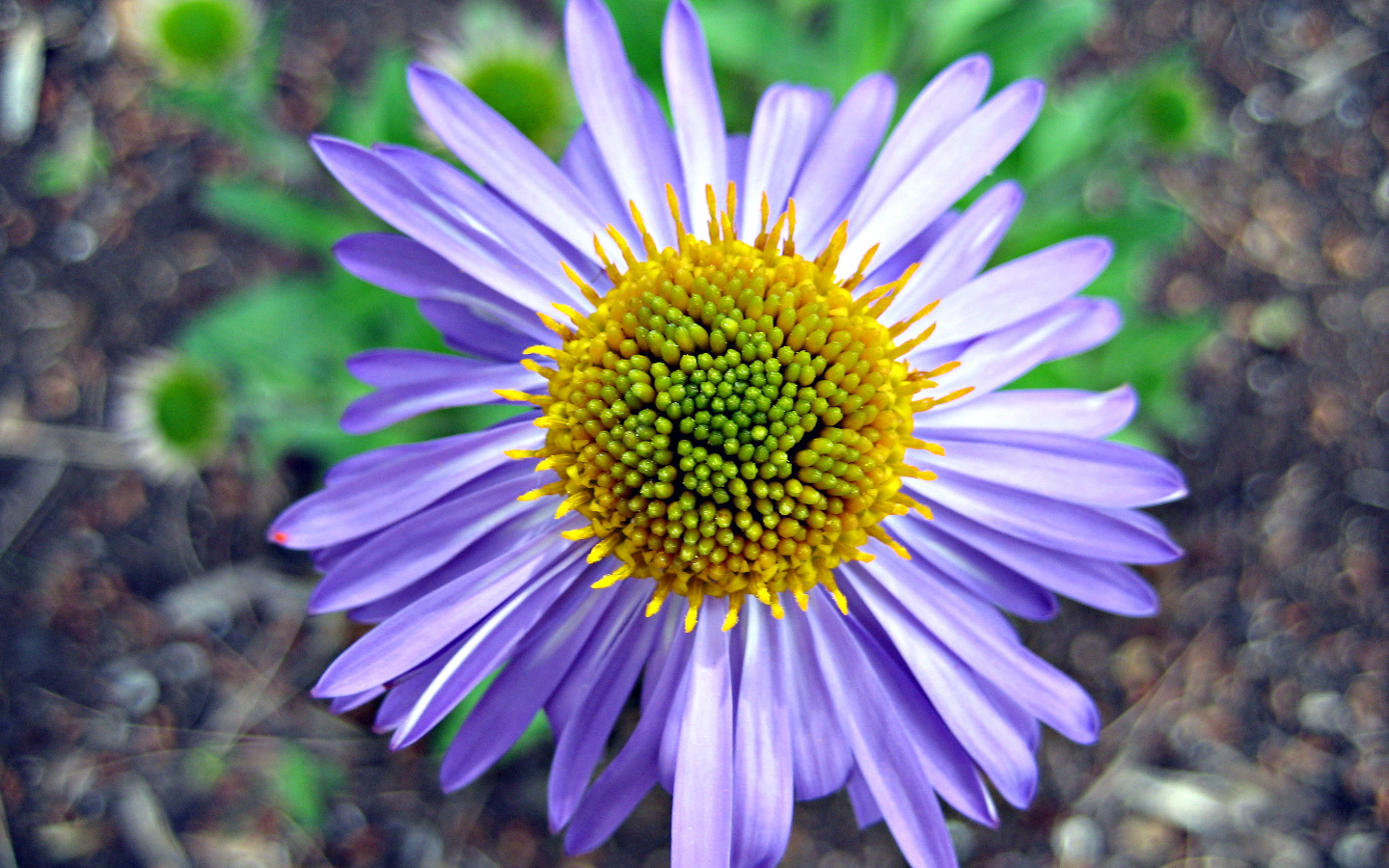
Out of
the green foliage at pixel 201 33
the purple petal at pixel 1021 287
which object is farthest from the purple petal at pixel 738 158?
the green foliage at pixel 201 33

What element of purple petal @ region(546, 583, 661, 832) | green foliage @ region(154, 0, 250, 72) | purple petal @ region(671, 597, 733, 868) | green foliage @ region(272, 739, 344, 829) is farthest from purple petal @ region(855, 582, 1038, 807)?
green foliage @ region(154, 0, 250, 72)

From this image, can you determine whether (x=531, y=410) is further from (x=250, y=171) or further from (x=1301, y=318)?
(x=1301, y=318)

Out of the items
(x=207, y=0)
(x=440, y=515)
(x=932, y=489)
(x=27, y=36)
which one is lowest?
(x=440, y=515)

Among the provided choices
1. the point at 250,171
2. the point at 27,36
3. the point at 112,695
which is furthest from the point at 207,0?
the point at 112,695

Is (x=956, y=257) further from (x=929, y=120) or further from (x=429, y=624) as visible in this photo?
(x=429, y=624)

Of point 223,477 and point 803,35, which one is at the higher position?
point 803,35

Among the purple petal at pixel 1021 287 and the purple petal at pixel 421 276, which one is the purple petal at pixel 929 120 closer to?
the purple petal at pixel 1021 287

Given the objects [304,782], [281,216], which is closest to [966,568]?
[281,216]
